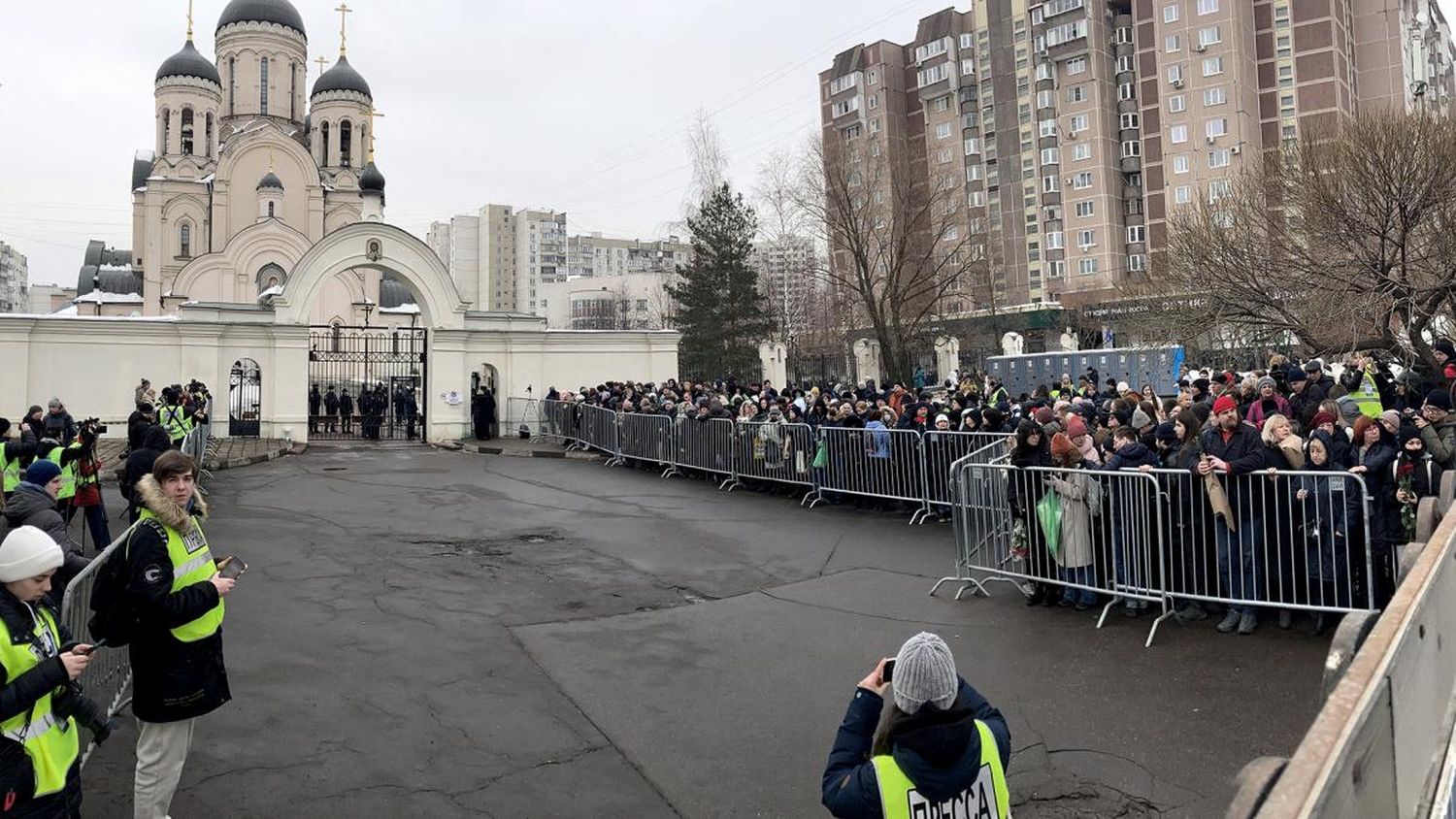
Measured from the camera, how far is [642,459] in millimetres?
18453

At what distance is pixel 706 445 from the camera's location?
1628cm

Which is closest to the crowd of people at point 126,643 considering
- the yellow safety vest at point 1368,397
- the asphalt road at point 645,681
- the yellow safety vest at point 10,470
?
the asphalt road at point 645,681

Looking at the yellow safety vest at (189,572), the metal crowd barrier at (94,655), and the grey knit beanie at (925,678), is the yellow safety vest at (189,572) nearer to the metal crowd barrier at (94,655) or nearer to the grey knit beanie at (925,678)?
the metal crowd barrier at (94,655)

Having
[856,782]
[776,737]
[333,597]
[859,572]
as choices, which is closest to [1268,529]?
[859,572]

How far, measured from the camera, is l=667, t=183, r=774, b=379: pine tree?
164ft

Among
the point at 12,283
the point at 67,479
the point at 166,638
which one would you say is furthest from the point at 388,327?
the point at 12,283

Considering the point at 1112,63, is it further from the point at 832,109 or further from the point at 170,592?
the point at 170,592

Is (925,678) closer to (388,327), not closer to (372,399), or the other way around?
(388,327)

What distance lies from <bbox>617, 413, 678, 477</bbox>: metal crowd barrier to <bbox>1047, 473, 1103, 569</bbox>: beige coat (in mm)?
10466

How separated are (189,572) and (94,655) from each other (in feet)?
4.59

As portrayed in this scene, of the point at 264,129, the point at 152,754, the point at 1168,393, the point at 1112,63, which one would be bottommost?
the point at 152,754

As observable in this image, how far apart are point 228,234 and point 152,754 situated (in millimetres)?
54426

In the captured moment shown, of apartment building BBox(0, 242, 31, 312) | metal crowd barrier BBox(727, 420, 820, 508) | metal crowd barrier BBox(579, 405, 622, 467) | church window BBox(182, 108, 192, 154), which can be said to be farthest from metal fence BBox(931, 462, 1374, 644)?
apartment building BBox(0, 242, 31, 312)

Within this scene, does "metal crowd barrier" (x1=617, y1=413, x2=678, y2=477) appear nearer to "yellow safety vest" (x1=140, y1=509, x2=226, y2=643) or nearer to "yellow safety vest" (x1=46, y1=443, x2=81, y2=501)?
"yellow safety vest" (x1=46, y1=443, x2=81, y2=501)
